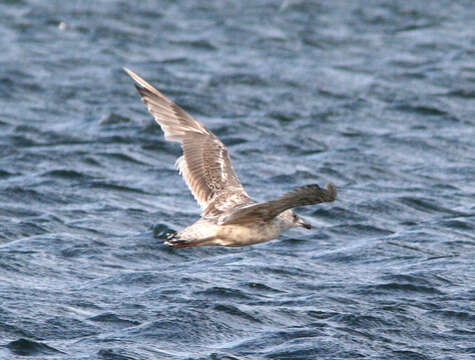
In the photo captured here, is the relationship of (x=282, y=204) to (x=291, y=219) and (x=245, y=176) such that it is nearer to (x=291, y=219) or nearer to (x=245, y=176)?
(x=291, y=219)

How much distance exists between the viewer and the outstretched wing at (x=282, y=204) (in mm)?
6887

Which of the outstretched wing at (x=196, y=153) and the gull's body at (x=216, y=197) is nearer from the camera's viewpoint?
the gull's body at (x=216, y=197)

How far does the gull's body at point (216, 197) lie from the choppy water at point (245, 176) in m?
1.04

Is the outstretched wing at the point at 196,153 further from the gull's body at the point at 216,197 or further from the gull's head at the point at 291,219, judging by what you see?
the gull's head at the point at 291,219

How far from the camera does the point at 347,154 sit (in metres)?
15.8

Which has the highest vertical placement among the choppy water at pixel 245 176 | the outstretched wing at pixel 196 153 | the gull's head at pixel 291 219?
the outstretched wing at pixel 196 153

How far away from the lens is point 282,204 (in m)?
7.51

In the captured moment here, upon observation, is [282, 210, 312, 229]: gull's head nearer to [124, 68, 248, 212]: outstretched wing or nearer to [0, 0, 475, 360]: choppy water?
[124, 68, 248, 212]: outstretched wing

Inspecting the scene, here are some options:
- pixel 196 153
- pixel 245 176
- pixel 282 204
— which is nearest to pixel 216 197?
pixel 196 153

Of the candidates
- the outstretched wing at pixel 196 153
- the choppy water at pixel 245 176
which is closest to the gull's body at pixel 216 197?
the outstretched wing at pixel 196 153

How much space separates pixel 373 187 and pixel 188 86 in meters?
5.84

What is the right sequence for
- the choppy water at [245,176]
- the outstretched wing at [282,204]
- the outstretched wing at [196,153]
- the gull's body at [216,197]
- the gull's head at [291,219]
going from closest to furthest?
1. the outstretched wing at [282,204]
2. the gull's body at [216,197]
3. the gull's head at [291,219]
4. the choppy water at [245,176]
5. the outstretched wing at [196,153]

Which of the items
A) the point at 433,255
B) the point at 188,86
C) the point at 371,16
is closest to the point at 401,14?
the point at 371,16

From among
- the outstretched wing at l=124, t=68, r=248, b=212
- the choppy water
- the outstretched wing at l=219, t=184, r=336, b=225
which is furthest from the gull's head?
the choppy water
